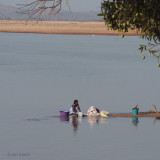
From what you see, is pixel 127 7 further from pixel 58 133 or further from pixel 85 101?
pixel 85 101

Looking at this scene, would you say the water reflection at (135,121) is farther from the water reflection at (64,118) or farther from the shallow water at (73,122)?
the water reflection at (64,118)

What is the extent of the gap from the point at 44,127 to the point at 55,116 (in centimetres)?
333

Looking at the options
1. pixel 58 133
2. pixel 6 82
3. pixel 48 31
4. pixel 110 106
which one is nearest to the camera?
pixel 58 133

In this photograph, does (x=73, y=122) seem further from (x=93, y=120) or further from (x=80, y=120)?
(x=93, y=120)

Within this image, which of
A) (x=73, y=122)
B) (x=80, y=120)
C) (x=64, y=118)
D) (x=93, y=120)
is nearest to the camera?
(x=73, y=122)

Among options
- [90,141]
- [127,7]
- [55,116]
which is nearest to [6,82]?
[55,116]

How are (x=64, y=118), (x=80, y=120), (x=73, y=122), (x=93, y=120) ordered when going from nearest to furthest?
(x=73, y=122) < (x=93, y=120) < (x=80, y=120) < (x=64, y=118)

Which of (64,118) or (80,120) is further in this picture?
(64,118)

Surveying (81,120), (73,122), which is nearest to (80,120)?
(81,120)

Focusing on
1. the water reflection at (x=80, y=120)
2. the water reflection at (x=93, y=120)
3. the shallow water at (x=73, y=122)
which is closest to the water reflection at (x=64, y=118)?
the water reflection at (x=80, y=120)

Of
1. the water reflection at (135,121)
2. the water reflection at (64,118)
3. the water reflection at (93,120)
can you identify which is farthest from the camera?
the water reflection at (64,118)

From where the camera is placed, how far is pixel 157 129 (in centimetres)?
2392

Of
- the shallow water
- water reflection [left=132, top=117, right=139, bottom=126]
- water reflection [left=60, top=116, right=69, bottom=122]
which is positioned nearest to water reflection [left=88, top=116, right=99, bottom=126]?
the shallow water

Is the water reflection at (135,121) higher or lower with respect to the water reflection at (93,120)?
lower
